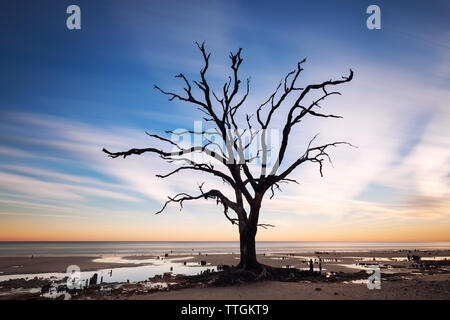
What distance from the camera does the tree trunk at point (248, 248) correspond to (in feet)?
51.1

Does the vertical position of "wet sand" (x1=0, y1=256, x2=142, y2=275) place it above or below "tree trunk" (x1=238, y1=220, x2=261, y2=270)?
below

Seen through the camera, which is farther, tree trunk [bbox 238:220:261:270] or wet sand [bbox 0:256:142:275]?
wet sand [bbox 0:256:142:275]

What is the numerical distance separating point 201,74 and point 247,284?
11.8 metres

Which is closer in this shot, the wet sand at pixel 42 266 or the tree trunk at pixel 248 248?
the tree trunk at pixel 248 248

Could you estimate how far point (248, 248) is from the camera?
15.9m

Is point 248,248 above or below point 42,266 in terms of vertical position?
above

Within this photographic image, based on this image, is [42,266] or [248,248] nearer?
[248,248]

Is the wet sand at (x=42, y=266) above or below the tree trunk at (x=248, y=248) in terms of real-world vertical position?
below

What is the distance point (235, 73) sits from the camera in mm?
15680

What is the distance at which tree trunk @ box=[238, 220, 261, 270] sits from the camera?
51.1ft

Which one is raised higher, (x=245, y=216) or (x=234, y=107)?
(x=234, y=107)
